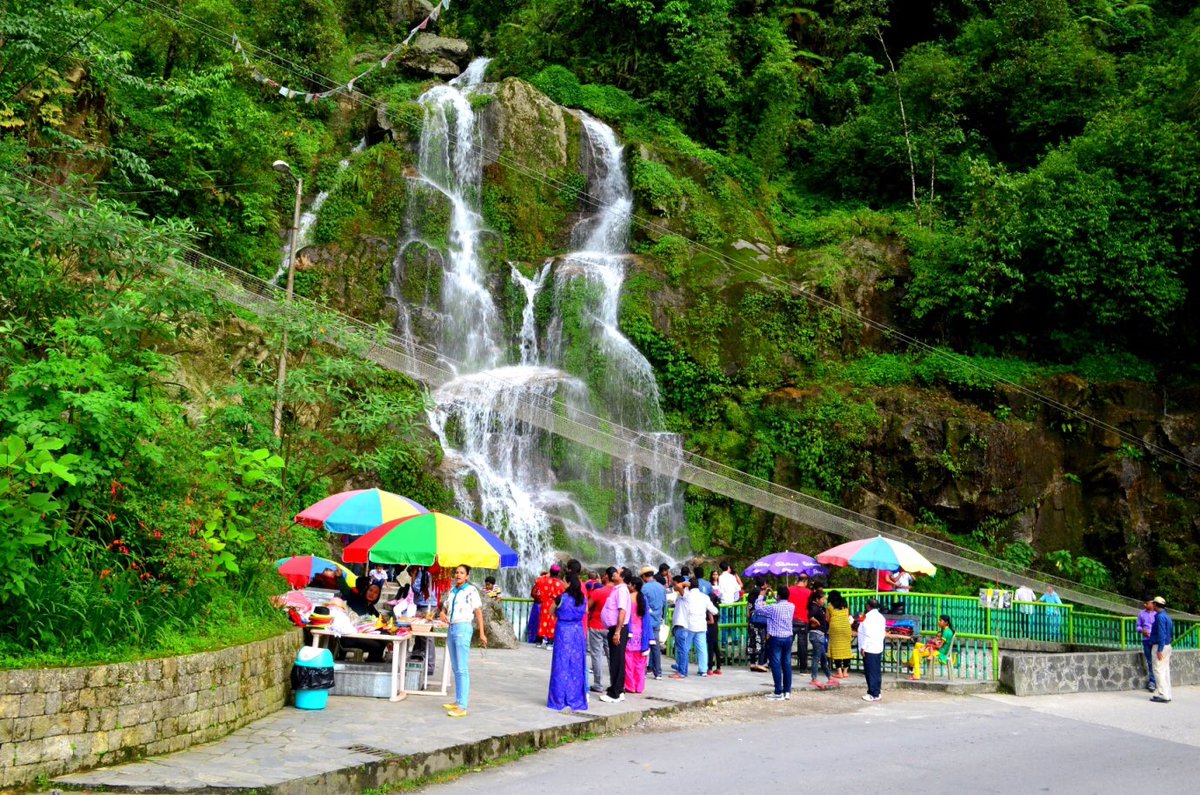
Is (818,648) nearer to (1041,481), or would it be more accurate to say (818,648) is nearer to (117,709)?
(117,709)

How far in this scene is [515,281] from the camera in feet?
94.2

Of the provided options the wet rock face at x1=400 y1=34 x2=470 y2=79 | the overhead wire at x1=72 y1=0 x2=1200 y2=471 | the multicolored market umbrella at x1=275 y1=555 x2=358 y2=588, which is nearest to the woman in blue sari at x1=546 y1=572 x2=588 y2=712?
the multicolored market umbrella at x1=275 y1=555 x2=358 y2=588

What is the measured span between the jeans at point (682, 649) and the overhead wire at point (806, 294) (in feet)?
52.0

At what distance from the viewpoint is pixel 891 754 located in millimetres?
9594

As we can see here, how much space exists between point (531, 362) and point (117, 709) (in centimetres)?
2044

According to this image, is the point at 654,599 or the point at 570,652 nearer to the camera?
the point at 570,652

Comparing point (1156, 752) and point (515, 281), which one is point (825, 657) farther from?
point (515, 281)

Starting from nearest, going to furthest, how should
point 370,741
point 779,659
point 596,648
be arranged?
1. point 370,741
2. point 596,648
3. point 779,659

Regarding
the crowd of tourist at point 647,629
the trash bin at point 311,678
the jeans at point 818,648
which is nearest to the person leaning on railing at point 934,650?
the crowd of tourist at point 647,629

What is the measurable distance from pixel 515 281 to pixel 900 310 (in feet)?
36.8

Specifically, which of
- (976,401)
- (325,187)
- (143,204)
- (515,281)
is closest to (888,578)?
(976,401)

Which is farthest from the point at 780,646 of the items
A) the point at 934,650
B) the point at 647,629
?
the point at 934,650

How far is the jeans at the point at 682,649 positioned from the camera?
14.5 metres

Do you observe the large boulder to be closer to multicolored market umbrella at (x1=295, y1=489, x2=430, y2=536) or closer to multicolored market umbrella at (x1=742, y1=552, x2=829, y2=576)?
multicolored market umbrella at (x1=742, y1=552, x2=829, y2=576)
